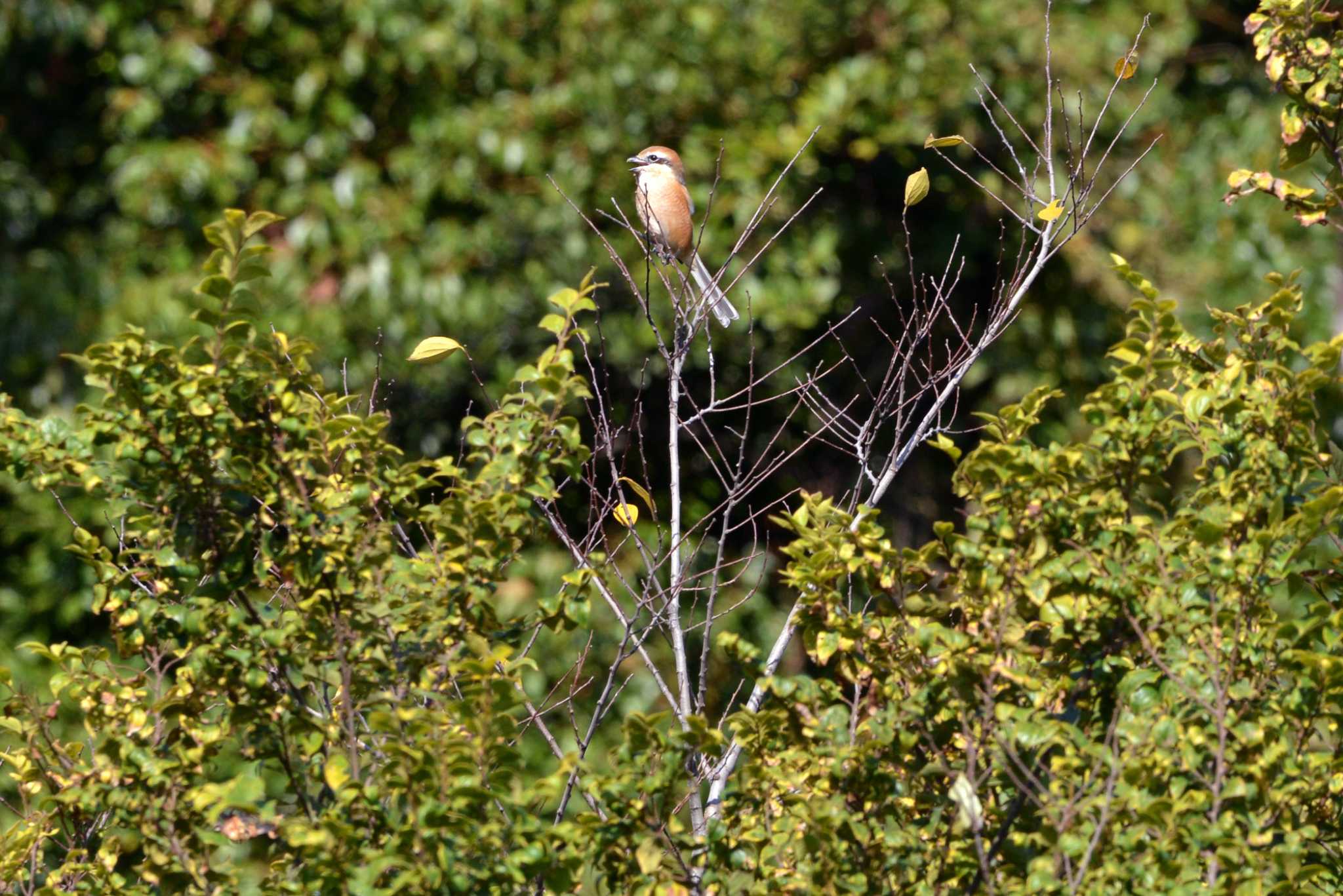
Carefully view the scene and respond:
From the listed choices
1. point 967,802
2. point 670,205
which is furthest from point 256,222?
point 670,205

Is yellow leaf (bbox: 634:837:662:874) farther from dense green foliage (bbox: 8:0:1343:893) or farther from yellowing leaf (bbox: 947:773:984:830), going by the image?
yellowing leaf (bbox: 947:773:984:830)

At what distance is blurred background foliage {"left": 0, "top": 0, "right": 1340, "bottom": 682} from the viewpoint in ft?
20.5

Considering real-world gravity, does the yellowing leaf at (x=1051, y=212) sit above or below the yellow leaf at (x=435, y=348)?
above

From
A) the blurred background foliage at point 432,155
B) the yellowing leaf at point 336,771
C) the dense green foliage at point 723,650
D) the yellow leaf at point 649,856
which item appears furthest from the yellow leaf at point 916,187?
the blurred background foliage at point 432,155

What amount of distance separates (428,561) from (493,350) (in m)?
3.84

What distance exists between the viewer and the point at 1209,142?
8180 mm

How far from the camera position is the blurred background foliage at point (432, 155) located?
625 cm

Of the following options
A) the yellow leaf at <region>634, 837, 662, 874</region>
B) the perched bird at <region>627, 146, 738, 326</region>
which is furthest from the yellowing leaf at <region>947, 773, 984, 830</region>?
the perched bird at <region>627, 146, 738, 326</region>

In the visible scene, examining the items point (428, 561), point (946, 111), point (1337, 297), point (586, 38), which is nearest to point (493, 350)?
point (586, 38)

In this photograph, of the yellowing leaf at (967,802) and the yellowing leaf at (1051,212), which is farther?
the yellowing leaf at (1051,212)

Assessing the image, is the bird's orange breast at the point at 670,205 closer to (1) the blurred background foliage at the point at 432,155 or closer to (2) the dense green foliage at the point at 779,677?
(1) the blurred background foliage at the point at 432,155

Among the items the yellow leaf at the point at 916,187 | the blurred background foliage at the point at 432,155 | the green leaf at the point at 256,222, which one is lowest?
the blurred background foliage at the point at 432,155

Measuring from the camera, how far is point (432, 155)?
6.45 metres

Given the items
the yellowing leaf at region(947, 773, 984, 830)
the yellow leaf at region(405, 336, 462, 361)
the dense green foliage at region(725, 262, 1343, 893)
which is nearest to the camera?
the dense green foliage at region(725, 262, 1343, 893)
